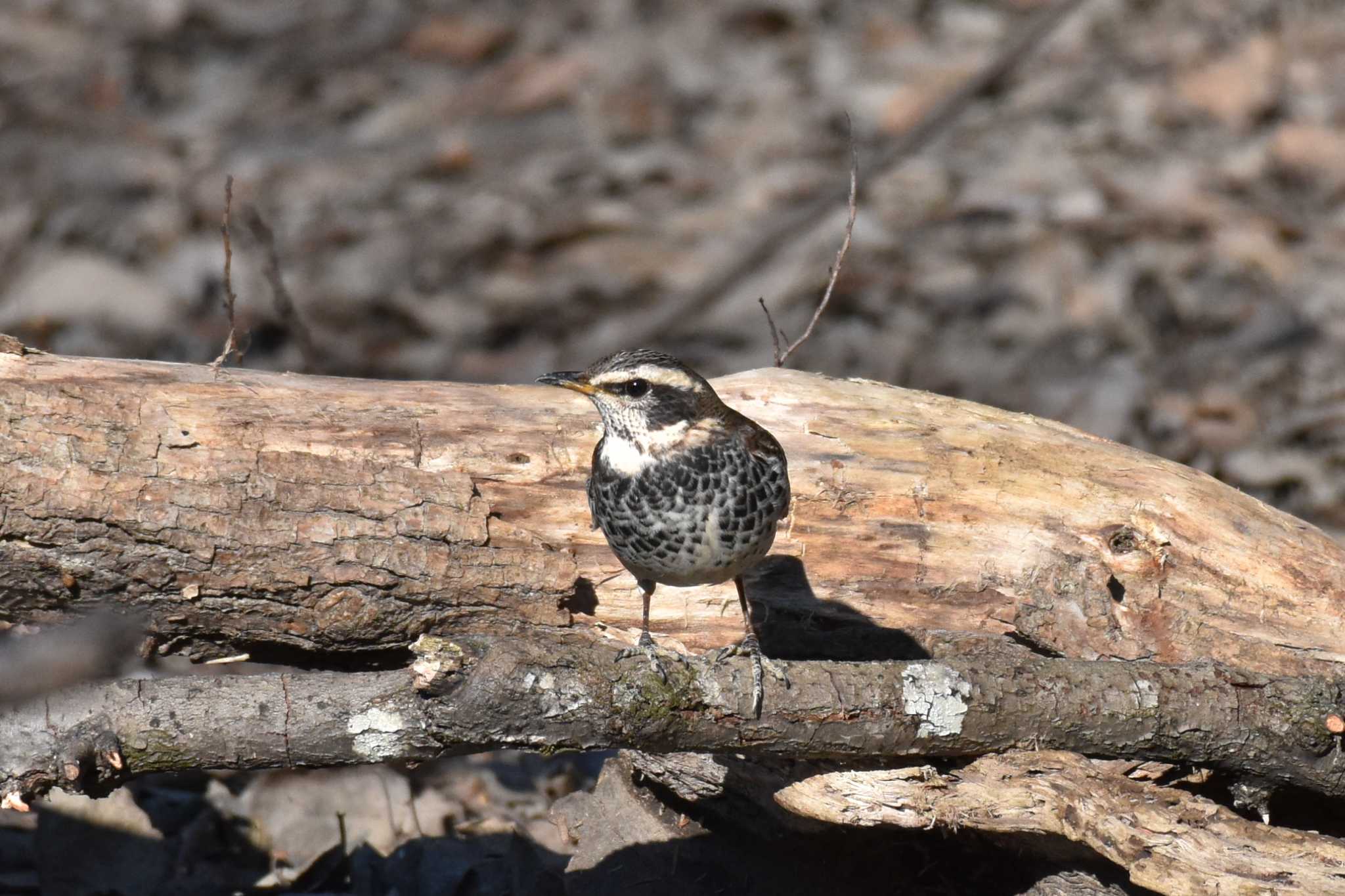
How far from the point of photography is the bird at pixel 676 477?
14.4 ft

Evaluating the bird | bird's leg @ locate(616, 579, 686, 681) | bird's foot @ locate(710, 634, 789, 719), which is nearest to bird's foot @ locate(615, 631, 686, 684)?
bird's leg @ locate(616, 579, 686, 681)

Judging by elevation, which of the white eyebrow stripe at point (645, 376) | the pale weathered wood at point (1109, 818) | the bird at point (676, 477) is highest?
the white eyebrow stripe at point (645, 376)

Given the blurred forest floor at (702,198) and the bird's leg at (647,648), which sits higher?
the blurred forest floor at (702,198)

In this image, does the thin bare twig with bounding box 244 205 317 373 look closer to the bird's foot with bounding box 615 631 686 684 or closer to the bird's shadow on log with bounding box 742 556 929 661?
the bird's shadow on log with bounding box 742 556 929 661

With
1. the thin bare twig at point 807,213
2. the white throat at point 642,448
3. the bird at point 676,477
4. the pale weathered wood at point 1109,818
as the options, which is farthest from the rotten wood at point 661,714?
the thin bare twig at point 807,213

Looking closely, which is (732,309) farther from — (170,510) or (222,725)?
(222,725)

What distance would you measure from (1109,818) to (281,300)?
187 inches

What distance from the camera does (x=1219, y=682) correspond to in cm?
438

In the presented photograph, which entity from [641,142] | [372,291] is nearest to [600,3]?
[641,142]

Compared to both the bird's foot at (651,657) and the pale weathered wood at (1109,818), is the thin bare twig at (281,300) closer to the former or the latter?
the bird's foot at (651,657)

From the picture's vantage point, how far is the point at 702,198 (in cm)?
864

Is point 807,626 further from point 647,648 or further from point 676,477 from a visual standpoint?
point 647,648

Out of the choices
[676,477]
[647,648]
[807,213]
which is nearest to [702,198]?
[807,213]

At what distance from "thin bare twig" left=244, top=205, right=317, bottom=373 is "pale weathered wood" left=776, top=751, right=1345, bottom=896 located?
3686 mm
